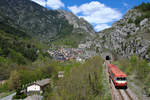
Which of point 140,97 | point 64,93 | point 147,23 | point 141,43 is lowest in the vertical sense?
point 140,97

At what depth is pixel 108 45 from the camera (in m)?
104

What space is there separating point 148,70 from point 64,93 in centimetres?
2373

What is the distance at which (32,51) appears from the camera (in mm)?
165500

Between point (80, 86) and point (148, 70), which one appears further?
point (148, 70)

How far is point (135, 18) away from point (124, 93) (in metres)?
84.2

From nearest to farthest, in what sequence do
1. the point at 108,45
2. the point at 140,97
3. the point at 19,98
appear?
the point at 140,97, the point at 19,98, the point at 108,45

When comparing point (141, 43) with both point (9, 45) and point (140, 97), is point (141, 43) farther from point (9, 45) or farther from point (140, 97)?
point (9, 45)

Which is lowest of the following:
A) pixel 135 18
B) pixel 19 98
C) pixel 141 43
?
pixel 19 98

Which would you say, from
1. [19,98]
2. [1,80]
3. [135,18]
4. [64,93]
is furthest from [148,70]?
[1,80]

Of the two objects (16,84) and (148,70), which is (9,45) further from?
(148,70)

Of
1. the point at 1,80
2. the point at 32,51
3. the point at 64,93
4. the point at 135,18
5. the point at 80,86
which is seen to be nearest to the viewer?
the point at 64,93

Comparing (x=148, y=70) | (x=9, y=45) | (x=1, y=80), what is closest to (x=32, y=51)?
(x=9, y=45)

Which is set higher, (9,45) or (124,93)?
(9,45)

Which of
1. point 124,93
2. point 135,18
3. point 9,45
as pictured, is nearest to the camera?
point 124,93
